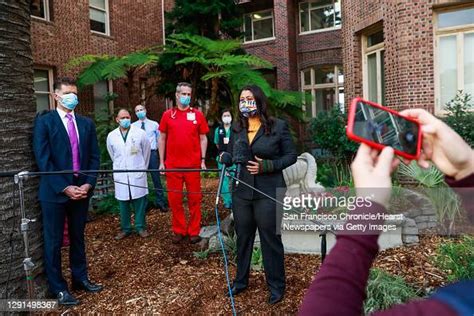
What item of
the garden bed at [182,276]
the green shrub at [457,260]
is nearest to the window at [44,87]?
the garden bed at [182,276]

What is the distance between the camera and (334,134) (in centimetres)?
1019

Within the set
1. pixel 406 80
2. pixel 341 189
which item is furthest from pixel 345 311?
pixel 406 80

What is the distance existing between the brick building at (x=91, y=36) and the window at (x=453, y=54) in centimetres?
907

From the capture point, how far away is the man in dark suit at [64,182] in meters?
3.72

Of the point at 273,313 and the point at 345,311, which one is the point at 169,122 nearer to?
the point at 273,313

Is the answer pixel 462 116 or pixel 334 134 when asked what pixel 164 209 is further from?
pixel 462 116

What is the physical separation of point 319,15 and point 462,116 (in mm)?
11735

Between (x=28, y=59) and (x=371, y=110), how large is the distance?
361cm

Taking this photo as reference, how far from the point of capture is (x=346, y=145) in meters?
9.68

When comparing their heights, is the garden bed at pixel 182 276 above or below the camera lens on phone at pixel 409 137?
below

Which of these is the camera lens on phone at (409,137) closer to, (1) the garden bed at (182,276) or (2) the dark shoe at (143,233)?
(1) the garden bed at (182,276)

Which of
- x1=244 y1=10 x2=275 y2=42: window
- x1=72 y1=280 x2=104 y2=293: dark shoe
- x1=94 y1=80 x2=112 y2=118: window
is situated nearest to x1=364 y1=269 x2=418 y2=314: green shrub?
x1=72 y1=280 x2=104 y2=293: dark shoe

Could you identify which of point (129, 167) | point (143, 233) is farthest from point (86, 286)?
point (129, 167)

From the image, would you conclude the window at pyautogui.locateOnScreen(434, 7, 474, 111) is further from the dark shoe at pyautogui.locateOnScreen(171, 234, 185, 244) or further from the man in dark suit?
the man in dark suit
